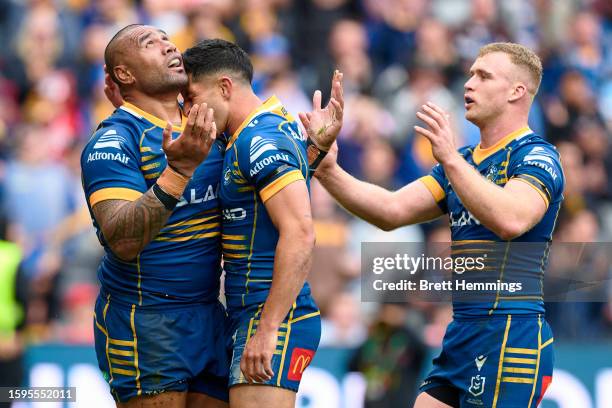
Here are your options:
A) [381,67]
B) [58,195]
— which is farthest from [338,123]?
[381,67]

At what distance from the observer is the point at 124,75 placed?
262 inches

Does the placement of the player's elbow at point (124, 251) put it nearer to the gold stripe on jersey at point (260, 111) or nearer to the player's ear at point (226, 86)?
→ the gold stripe on jersey at point (260, 111)

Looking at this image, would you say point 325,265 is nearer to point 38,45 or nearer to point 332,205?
point 332,205

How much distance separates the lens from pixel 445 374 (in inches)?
269

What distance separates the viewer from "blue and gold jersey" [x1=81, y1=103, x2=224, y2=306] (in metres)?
6.34

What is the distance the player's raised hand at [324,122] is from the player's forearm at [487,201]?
86cm

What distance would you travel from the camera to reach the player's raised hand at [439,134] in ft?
21.1

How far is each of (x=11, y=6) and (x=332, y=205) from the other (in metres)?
5.65

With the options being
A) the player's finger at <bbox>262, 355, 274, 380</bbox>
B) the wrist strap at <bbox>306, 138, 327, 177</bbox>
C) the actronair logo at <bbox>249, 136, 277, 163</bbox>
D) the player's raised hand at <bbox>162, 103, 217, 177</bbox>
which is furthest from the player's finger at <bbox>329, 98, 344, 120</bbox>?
the player's finger at <bbox>262, 355, 274, 380</bbox>

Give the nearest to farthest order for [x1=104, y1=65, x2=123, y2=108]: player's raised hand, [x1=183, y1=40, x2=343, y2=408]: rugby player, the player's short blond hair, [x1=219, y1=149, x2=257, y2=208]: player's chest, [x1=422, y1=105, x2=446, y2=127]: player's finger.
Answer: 1. [x1=183, y1=40, x2=343, y2=408]: rugby player
2. [x1=219, y1=149, x2=257, y2=208]: player's chest
3. [x1=422, y1=105, x2=446, y2=127]: player's finger
4. the player's short blond hair
5. [x1=104, y1=65, x2=123, y2=108]: player's raised hand

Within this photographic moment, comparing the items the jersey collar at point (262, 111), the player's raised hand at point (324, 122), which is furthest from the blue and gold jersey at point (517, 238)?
the jersey collar at point (262, 111)

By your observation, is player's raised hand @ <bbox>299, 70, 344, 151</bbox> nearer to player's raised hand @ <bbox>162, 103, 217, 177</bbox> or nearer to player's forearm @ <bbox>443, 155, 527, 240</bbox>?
player's forearm @ <bbox>443, 155, 527, 240</bbox>

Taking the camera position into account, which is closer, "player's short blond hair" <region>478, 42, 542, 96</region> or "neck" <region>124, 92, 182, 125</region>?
"neck" <region>124, 92, 182, 125</region>

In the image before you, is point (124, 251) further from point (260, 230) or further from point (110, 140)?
point (260, 230)
